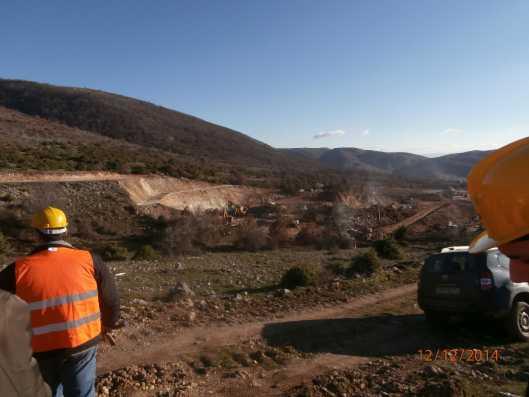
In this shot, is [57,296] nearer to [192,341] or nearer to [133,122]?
[192,341]

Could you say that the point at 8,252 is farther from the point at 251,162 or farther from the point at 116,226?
the point at 251,162

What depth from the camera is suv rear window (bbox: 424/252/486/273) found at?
22.9 ft

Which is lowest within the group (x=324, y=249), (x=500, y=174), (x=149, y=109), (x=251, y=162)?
(x=324, y=249)

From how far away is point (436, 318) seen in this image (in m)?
7.59

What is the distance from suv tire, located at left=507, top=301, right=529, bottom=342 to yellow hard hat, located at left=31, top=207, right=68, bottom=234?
6782 mm

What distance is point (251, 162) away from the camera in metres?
82.2

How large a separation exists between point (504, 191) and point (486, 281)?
631 centimetres

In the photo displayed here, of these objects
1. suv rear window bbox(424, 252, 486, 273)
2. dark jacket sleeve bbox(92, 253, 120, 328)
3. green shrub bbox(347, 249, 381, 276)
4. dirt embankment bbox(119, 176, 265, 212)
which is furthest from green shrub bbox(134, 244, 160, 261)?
dark jacket sleeve bbox(92, 253, 120, 328)

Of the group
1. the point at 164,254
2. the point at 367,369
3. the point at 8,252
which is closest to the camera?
the point at 367,369

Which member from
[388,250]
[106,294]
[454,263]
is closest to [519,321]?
[454,263]

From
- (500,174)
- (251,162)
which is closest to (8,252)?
(500,174)

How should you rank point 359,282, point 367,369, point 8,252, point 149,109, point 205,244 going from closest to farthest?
point 367,369
point 359,282
point 8,252
point 205,244
point 149,109

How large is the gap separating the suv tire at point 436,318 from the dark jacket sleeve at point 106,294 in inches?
236

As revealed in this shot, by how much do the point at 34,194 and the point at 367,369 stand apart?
24.7 m
